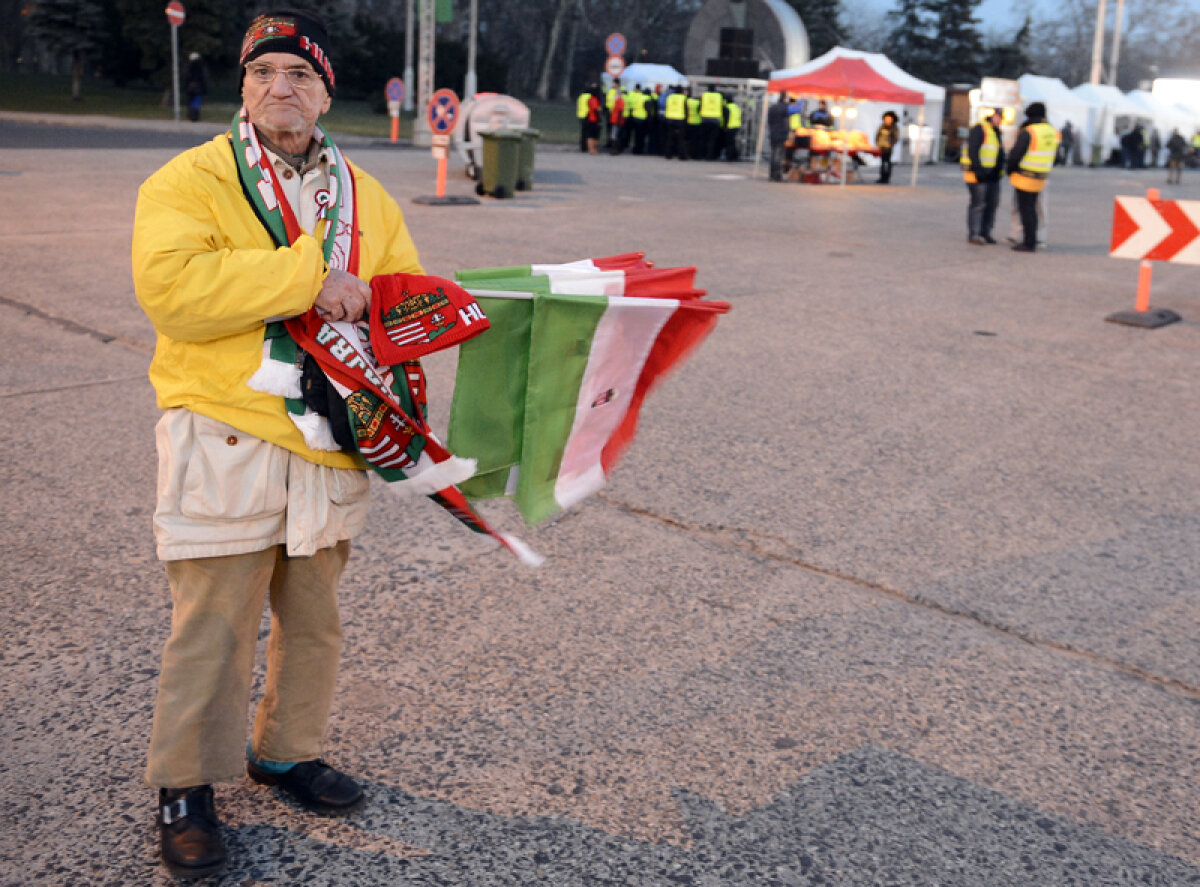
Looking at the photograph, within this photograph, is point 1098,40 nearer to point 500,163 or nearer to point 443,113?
point 500,163

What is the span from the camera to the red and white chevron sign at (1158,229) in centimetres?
980

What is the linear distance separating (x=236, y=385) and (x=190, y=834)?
961 mm

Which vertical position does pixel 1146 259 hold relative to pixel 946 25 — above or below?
below

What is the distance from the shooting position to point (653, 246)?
42.8 feet

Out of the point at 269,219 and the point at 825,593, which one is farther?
the point at 825,593

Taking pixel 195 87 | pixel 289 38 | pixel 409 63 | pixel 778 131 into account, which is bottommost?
pixel 289 38

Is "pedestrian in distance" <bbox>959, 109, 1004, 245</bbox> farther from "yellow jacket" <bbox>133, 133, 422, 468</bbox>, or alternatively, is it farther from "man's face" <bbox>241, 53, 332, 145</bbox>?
"yellow jacket" <bbox>133, 133, 422, 468</bbox>

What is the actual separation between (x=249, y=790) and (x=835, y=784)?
1449 millimetres

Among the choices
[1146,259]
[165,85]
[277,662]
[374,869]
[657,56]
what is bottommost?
[374,869]

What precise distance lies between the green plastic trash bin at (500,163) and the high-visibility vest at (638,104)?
13.5 metres

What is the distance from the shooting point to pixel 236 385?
2486 mm

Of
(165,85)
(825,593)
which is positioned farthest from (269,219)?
(165,85)

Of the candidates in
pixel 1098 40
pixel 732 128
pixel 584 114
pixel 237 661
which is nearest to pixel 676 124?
pixel 732 128

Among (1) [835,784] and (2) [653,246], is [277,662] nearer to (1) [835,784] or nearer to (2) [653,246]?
(1) [835,784]
